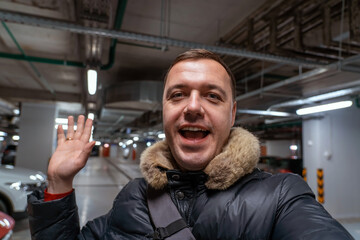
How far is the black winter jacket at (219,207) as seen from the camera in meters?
0.94

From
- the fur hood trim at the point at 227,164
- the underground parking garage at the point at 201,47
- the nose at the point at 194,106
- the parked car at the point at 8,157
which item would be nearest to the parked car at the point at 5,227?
the underground parking garage at the point at 201,47

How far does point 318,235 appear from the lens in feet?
2.79

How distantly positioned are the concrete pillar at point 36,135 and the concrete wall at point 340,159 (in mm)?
9387

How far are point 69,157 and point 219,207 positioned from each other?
0.78 metres

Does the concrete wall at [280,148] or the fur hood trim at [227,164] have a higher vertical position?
the fur hood trim at [227,164]

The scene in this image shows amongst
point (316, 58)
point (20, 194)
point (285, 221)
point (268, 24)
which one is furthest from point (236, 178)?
point (20, 194)

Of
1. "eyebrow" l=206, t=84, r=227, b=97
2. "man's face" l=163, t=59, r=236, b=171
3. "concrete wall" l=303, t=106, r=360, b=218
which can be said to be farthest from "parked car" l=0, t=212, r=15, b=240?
"concrete wall" l=303, t=106, r=360, b=218

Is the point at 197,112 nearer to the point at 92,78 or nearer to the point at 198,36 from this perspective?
the point at 198,36

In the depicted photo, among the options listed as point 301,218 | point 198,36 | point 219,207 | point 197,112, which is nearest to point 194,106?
point 197,112

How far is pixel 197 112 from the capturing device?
3.67ft

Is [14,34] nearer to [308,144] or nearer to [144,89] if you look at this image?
[144,89]

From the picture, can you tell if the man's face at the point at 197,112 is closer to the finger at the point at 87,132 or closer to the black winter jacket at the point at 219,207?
the black winter jacket at the point at 219,207

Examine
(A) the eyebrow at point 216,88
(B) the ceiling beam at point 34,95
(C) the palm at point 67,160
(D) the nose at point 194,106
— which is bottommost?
(C) the palm at point 67,160

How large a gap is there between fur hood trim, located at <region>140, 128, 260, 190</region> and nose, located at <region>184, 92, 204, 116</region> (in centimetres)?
21
